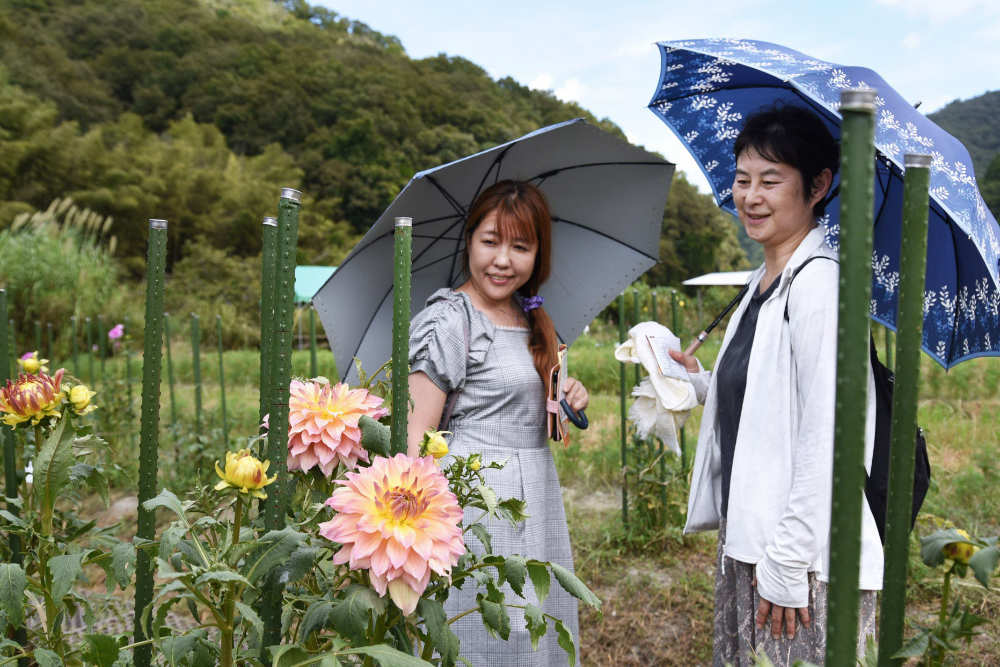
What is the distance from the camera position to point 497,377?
151 centimetres

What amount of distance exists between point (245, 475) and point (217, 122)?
32.0 m

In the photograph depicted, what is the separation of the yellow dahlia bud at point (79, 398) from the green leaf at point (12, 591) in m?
0.19

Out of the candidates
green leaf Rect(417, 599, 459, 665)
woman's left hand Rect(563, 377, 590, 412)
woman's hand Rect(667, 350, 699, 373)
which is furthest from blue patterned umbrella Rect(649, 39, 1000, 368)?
green leaf Rect(417, 599, 459, 665)

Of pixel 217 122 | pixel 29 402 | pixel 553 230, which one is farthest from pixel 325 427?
pixel 217 122

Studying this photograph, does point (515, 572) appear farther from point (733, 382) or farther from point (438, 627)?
point (733, 382)

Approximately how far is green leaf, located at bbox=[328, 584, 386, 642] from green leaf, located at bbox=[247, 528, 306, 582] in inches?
2.6

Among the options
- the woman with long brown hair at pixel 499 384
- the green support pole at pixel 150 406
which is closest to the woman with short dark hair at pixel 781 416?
the woman with long brown hair at pixel 499 384

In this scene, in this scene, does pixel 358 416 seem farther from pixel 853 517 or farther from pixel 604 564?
pixel 604 564

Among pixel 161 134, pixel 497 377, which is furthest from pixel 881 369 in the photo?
pixel 161 134

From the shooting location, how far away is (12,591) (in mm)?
767

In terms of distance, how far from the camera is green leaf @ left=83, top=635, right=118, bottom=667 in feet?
1.99

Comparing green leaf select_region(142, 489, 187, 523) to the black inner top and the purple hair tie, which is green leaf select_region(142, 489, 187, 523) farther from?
the purple hair tie

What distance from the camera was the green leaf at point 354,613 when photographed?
576 millimetres

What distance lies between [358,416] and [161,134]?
3295cm
